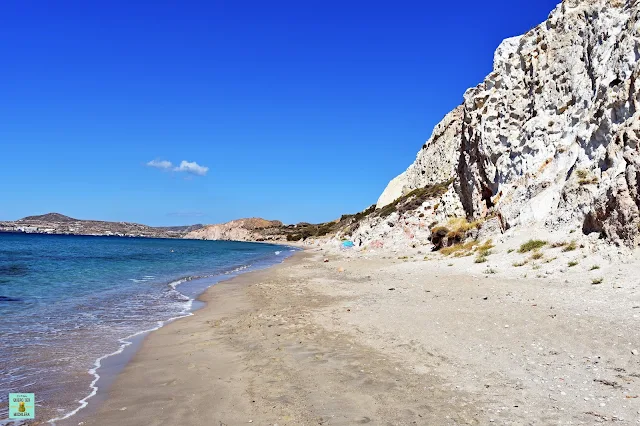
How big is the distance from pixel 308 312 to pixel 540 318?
6067 mm

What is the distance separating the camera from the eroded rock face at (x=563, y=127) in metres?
16.3

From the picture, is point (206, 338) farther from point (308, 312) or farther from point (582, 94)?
point (582, 94)

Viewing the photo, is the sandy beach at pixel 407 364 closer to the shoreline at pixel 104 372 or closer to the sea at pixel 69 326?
the shoreline at pixel 104 372

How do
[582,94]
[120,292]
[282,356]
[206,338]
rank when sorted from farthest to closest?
[582,94]
[120,292]
[206,338]
[282,356]

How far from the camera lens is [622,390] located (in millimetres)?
5355

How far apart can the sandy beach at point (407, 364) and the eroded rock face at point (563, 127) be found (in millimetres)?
6386

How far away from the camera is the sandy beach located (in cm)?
536

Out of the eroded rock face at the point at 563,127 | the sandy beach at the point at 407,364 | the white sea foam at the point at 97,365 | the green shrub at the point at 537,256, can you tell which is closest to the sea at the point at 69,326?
the white sea foam at the point at 97,365

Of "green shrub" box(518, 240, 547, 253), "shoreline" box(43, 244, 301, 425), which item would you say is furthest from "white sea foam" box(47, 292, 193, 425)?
"green shrub" box(518, 240, 547, 253)

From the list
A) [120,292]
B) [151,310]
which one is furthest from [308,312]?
[120,292]

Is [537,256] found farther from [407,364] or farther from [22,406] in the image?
[22,406]

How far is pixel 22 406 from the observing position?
19.9ft

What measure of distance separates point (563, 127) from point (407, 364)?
23.1 metres

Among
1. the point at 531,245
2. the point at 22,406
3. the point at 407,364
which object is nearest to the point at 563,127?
the point at 531,245
